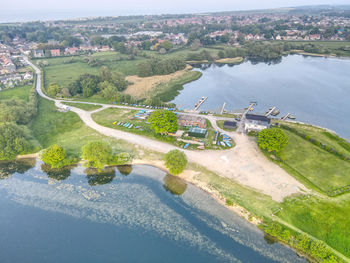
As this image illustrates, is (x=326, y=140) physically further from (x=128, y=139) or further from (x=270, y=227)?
(x=128, y=139)

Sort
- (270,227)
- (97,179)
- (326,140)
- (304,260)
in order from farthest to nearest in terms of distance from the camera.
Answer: (326,140)
(97,179)
(270,227)
(304,260)

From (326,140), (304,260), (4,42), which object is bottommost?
(304,260)

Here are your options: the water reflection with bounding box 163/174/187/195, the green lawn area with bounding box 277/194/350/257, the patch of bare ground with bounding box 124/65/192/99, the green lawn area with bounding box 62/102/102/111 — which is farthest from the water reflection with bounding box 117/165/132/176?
the patch of bare ground with bounding box 124/65/192/99

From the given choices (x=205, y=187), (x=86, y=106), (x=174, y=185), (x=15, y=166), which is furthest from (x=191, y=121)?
(x=15, y=166)

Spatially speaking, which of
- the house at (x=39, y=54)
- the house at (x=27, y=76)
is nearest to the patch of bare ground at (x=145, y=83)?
the house at (x=27, y=76)

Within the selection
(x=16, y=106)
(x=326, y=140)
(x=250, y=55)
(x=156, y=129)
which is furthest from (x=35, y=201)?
(x=250, y=55)
